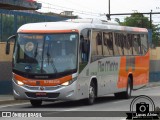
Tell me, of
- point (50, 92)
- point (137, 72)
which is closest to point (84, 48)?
point (50, 92)

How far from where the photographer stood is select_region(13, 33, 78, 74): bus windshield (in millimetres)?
20656

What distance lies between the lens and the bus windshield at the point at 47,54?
20.7m

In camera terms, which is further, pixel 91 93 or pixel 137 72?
pixel 137 72

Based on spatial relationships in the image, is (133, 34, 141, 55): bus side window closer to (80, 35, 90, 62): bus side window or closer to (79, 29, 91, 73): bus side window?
(79, 29, 91, 73): bus side window

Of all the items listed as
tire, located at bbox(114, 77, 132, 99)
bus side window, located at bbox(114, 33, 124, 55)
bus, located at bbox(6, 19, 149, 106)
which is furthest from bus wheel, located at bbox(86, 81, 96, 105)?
tire, located at bbox(114, 77, 132, 99)

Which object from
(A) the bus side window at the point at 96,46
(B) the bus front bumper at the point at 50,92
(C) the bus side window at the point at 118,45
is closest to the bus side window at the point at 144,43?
(C) the bus side window at the point at 118,45

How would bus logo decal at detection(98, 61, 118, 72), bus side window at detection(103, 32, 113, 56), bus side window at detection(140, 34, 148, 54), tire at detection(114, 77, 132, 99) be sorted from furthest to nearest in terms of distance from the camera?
bus side window at detection(140, 34, 148, 54) < tire at detection(114, 77, 132, 99) < bus side window at detection(103, 32, 113, 56) < bus logo decal at detection(98, 61, 118, 72)

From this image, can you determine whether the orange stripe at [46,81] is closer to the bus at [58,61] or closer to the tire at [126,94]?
the bus at [58,61]

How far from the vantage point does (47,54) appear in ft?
→ 68.2

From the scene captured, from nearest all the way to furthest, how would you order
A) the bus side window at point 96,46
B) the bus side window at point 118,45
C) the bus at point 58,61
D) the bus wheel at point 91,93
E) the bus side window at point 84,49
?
the bus at point 58,61, the bus side window at point 84,49, the bus wheel at point 91,93, the bus side window at point 96,46, the bus side window at point 118,45

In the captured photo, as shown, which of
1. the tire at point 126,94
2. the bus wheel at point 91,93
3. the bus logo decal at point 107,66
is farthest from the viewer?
the tire at point 126,94

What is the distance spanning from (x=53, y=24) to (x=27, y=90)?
8.78 feet

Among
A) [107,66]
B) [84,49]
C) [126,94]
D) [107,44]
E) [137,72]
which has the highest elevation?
[84,49]

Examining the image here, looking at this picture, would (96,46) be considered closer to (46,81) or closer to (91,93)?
(91,93)
